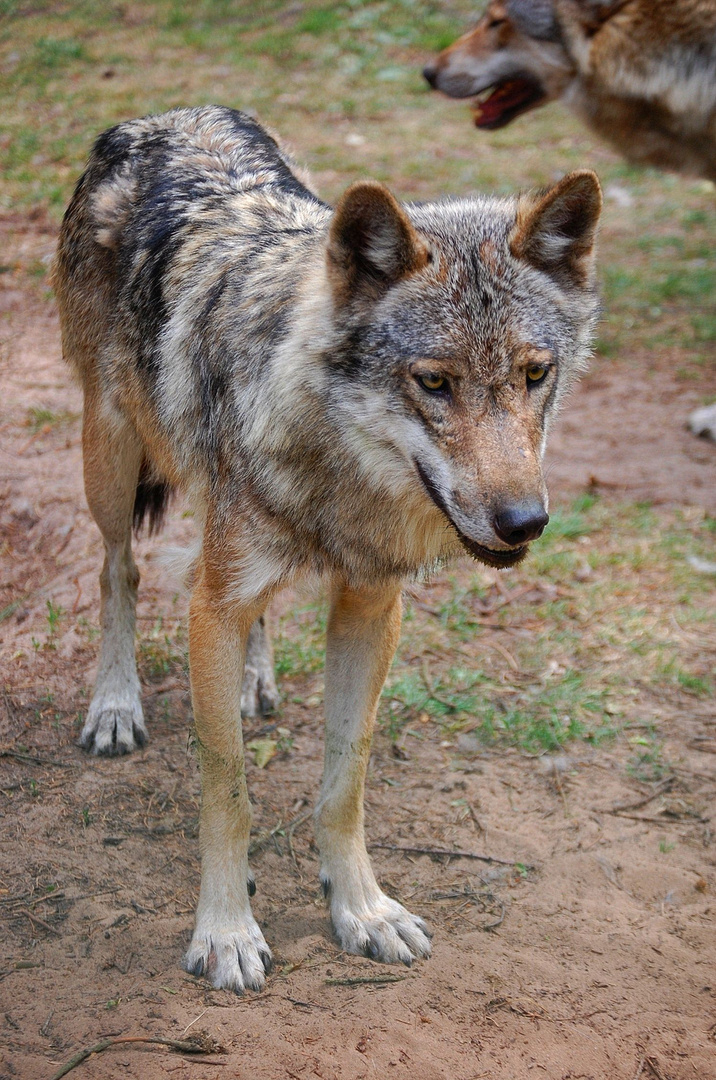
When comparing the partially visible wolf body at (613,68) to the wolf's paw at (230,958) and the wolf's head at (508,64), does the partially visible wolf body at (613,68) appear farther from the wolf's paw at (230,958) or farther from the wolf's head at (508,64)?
the wolf's paw at (230,958)

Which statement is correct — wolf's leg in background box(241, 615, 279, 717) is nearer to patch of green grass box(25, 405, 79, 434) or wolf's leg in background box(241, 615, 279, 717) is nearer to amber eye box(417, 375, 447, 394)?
amber eye box(417, 375, 447, 394)

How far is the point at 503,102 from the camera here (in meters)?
6.82

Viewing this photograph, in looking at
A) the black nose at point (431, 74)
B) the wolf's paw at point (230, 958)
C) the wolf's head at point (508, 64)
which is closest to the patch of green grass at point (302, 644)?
the wolf's paw at point (230, 958)

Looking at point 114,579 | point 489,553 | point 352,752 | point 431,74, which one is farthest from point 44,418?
point 489,553

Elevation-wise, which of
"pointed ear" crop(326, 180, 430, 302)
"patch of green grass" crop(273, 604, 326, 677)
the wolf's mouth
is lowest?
"patch of green grass" crop(273, 604, 326, 677)

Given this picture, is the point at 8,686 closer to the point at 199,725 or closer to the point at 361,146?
the point at 199,725

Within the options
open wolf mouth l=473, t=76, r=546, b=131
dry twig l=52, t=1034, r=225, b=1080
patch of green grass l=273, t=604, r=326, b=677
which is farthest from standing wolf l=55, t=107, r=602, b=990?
open wolf mouth l=473, t=76, r=546, b=131

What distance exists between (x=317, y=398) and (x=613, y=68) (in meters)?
4.22

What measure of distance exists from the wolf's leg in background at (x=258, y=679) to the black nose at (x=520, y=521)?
2.06 m

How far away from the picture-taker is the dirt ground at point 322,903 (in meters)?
2.78

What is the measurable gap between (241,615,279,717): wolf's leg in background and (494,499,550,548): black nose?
2.06 m

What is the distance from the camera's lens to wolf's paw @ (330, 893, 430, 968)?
10.4 feet

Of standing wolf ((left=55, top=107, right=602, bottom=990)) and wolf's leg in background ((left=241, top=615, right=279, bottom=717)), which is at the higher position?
standing wolf ((left=55, top=107, right=602, bottom=990))

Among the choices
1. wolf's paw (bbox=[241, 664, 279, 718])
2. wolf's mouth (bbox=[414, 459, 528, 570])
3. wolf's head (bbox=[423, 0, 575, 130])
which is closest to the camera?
wolf's mouth (bbox=[414, 459, 528, 570])
